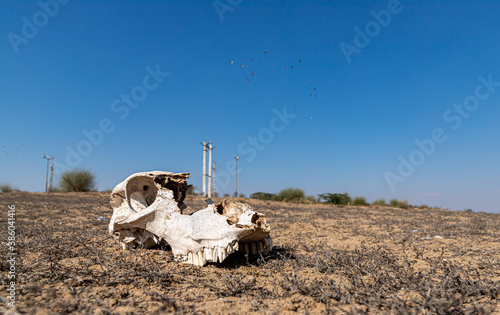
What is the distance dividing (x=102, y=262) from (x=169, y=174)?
53.8 inches

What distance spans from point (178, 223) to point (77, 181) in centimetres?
2306

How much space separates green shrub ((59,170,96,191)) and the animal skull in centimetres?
2196

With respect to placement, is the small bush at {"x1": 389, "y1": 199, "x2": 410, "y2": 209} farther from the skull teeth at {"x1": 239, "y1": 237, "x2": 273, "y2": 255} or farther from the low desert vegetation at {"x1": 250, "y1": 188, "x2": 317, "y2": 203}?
the skull teeth at {"x1": 239, "y1": 237, "x2": 273, "y2": 255}

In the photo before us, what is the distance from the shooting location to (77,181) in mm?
22812

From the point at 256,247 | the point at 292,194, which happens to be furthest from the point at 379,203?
the point at 256,247

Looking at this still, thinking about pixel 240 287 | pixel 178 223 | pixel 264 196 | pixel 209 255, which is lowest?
pixel 240 287

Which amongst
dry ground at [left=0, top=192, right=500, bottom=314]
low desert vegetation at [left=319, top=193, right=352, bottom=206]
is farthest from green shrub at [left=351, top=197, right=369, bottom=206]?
dry ground at [left=0, top=192, right=500, bottom=314]

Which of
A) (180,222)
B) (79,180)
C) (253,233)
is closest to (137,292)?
(180,222)

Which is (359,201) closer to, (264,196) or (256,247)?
(264,196)

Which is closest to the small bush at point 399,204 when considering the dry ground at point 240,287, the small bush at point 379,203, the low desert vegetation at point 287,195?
the small bush at point 379,203

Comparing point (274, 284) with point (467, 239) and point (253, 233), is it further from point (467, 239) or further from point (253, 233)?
point (467, 239)

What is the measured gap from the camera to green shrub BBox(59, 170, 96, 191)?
74.6 feet

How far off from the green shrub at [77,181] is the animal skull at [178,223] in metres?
22.0

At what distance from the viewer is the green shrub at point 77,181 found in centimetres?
2275
